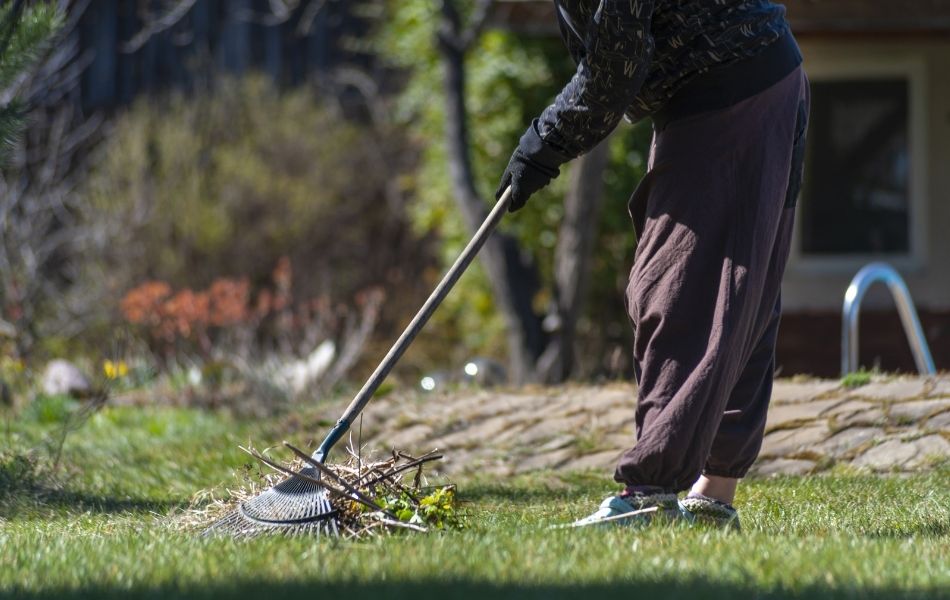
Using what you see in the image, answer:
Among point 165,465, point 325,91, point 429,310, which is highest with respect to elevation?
point 325,91

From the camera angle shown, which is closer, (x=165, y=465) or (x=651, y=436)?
(x=651, y=436)

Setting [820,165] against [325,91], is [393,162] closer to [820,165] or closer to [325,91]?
[325,91]

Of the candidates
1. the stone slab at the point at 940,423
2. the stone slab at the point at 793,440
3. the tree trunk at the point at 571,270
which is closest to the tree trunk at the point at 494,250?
the tree trunk at the point at 571,270

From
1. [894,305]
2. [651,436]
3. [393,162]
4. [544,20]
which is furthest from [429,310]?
[393,162]

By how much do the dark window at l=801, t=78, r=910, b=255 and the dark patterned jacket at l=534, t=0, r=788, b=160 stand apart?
23.3 feet

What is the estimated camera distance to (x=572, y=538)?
3.35 metres

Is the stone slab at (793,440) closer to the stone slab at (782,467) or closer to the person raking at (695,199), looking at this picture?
the stone slab at (782,467)

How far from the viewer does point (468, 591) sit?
2.75 metres

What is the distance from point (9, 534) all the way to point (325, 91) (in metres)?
9.71

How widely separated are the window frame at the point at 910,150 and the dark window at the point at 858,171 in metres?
0.05

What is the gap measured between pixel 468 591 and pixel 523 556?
39 centimetres

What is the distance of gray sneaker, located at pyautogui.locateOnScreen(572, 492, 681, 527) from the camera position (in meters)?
3.58

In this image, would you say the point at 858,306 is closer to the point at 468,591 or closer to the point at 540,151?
the point at 540,151

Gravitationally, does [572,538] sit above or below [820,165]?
below
